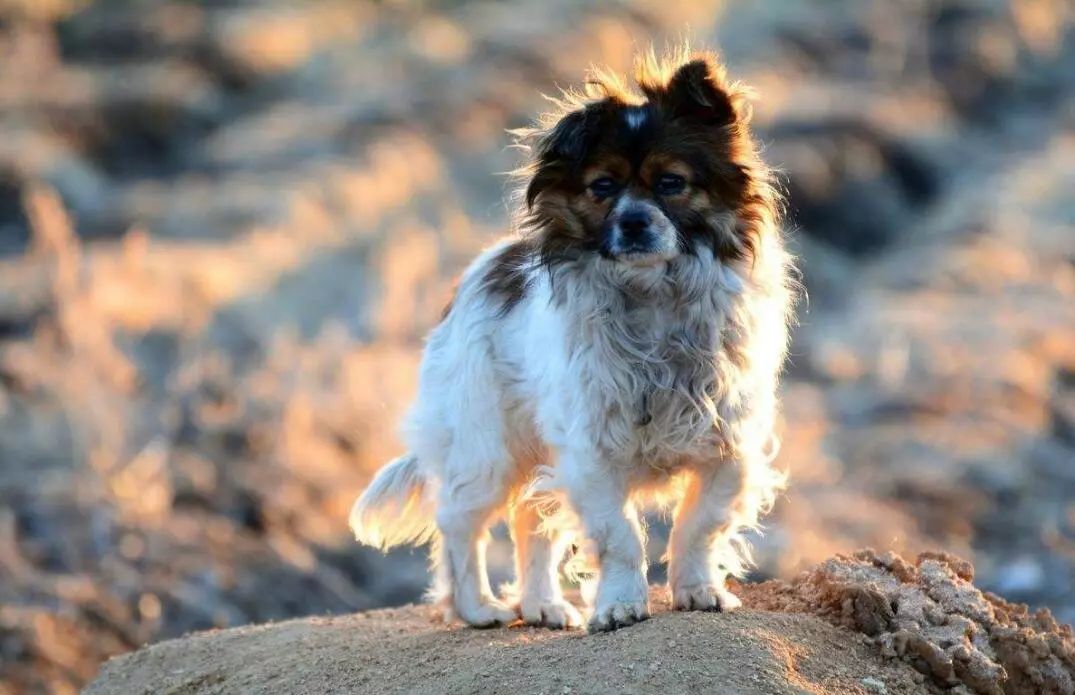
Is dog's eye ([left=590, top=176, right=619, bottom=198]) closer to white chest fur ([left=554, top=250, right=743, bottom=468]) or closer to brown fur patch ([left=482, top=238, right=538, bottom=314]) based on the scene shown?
white chest fur ([left=554, top=250, right=743, bottom=468])

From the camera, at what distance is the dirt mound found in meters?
7.15

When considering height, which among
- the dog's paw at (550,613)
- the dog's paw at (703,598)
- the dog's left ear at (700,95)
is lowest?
the dog's paw at (550,613)

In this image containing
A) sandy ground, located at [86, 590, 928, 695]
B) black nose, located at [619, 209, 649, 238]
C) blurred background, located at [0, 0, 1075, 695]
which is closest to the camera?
sandy ground, located at [86, 590, 928, 695]

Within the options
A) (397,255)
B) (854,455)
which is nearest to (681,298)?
(854,455)

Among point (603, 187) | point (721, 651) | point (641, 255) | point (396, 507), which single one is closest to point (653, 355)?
point (641, 255)

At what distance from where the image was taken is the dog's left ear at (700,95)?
725 cm

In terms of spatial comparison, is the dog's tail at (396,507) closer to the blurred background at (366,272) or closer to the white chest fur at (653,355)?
the white chest fur at (653,355)

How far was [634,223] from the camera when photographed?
6918mm

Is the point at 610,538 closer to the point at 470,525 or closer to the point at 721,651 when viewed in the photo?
the point at 721,651

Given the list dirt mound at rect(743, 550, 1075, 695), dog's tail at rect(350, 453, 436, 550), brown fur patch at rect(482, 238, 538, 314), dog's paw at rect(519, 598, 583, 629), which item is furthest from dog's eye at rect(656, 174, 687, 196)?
dog's tail at rect(350, 453, 436, 550)

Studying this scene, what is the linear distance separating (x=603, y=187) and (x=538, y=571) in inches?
81.1

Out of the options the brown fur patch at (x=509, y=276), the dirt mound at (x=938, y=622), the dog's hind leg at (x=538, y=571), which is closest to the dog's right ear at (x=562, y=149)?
the brown fur patch at (x=509, y=276)

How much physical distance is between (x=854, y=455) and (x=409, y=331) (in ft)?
15.4

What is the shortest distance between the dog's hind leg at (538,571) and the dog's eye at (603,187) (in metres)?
1.71
